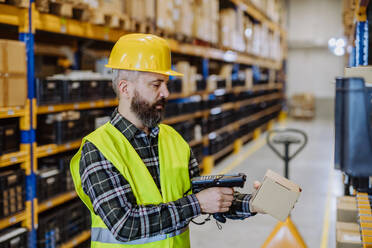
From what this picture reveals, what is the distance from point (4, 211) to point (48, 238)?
624 mm

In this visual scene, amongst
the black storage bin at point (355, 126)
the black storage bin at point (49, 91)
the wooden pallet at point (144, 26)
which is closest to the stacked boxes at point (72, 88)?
the black storage bin at point (49, 91)

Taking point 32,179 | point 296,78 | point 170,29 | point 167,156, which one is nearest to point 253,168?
point 170,29

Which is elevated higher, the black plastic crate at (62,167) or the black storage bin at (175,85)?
the black storage bin at (175,85)

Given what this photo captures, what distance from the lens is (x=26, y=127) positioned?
346cm

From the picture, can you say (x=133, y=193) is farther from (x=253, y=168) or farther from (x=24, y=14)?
(x=253, y=168)

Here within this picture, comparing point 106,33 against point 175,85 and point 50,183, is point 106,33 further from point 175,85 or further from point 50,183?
point 175,85

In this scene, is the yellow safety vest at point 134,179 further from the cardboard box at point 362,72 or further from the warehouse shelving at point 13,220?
the warehouse shelving at point 13,220

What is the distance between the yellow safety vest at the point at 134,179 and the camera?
1.86 metres

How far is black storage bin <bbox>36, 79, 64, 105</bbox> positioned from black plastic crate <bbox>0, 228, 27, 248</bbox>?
109 cm

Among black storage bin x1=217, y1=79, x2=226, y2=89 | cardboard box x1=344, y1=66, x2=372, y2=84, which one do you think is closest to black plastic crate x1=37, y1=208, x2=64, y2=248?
cardboard box x1=344, y1=66, x2=372, y2=84

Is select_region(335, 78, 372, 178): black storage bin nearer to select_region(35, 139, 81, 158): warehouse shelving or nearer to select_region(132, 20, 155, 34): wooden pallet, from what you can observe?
select_region(35, 139, 81, 158): warehouse shelving

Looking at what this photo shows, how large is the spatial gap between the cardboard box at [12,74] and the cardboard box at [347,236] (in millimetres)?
2791

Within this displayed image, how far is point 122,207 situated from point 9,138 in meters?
2.03

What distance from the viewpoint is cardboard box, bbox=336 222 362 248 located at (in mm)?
3180
